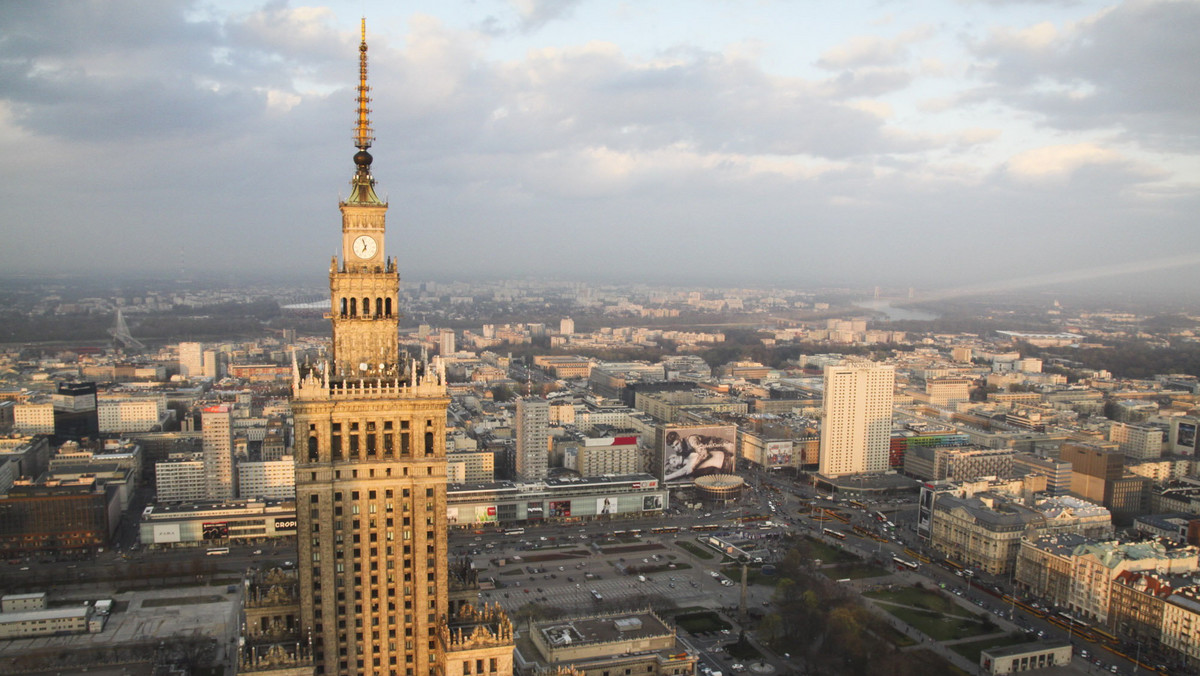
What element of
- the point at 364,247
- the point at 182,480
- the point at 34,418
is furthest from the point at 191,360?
the point at 364,247

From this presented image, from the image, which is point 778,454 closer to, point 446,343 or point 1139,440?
point 1139,440

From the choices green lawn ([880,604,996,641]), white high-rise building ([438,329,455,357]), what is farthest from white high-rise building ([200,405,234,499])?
white high-rise building ([438,329,455,357])

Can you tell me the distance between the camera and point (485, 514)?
58594 mm

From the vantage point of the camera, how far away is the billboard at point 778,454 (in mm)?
75062

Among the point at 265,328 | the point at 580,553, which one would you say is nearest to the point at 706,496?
the point at 580,553

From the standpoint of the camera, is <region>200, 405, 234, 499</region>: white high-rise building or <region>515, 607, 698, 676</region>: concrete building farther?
<region>200, 405, 234, 499</region>: white high-rise building

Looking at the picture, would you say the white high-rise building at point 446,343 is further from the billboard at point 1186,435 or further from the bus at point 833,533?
the billboard at point 1186,435

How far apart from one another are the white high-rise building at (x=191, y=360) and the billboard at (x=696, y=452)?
69.2 meters

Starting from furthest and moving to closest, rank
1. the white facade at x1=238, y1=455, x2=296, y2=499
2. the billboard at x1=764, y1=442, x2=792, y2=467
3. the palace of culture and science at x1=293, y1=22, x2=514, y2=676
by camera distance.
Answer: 1. the billboard at x1=764, y1=442, x2=792, y2=467
2. the white facade at x1=238, y1=455, x2=296, y2=499
3. the palace of culture and science at x1=293, y1=22, x2=514, y2=676

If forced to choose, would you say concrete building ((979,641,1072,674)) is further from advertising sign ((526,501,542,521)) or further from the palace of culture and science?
advertising sign ((526,501,542,521))

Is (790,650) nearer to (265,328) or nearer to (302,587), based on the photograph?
(302,587)

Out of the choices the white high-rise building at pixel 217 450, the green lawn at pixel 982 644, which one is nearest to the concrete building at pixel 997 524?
the green lawn at pixel 982 644

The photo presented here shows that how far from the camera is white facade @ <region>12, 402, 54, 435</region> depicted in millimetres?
74812

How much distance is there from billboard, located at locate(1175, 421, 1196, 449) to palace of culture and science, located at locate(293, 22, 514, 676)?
7723 cm
